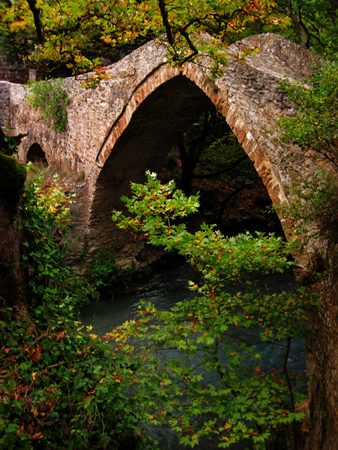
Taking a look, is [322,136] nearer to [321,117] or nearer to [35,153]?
[321,117]

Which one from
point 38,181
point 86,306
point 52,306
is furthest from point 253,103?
point 86,306

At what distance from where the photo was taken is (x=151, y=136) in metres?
7.57

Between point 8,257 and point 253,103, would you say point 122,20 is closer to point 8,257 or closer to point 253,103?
point 253,103

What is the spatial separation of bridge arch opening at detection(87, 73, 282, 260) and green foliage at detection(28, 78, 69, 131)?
6.64ft

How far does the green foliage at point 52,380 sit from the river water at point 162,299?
2.93 m

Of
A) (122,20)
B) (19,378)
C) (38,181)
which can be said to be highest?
(122,20)

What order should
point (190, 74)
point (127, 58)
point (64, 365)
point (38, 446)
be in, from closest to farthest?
point (38, 446)
point (64, 365)
point (190, 74)
point (127, 58)

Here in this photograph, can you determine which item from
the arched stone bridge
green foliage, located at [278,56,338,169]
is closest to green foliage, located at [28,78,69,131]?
the arched stone bridge

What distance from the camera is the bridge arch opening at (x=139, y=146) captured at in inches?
254

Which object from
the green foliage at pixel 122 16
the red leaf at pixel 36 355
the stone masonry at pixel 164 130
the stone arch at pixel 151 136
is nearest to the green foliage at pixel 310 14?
the stone arch at pixel 151 136

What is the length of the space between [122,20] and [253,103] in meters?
1.75

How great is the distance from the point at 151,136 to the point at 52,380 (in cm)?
566

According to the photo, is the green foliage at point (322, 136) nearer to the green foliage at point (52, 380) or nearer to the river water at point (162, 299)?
the green foliage at point (52, 380)

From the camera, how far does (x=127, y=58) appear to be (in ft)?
22.2
